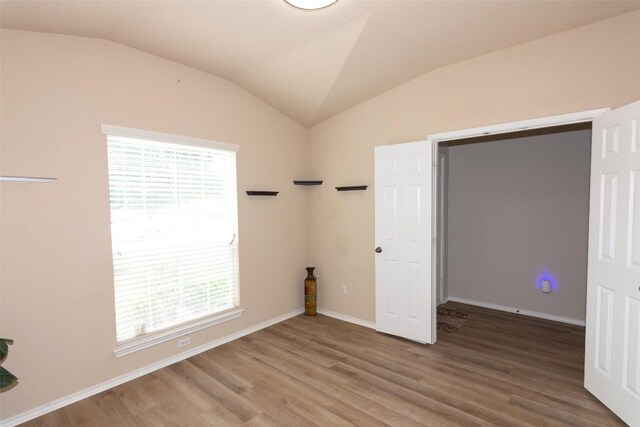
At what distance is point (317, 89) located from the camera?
356 centimetres

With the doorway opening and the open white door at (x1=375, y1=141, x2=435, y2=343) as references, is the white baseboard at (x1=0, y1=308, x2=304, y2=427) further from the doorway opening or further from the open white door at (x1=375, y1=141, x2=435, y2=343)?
the doorway opening

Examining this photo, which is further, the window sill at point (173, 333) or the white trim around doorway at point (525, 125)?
the window sill at point (173, 333)

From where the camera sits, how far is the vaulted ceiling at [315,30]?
2.26m

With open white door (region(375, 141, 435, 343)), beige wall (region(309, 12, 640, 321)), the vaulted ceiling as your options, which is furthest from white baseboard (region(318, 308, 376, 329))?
the vaulted ceiling

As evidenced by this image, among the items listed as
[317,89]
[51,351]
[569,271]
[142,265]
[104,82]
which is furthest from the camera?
[569,271]

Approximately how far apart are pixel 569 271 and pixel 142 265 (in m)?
4.89

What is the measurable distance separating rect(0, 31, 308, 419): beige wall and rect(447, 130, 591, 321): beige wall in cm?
380

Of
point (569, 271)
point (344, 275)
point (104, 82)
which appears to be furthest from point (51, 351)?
point (569, 271)

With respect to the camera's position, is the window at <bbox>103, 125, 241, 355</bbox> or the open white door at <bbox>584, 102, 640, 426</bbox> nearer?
the open white door at <bbox>584, 102, 640, 426</bbox>

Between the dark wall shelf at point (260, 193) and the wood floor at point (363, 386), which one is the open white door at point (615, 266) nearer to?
the wood floor at point (363, 386)

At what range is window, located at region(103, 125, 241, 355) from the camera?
281cm

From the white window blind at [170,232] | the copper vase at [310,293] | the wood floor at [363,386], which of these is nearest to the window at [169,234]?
the white window blind at [170,232]

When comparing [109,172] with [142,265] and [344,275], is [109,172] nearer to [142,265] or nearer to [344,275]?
[142,265]

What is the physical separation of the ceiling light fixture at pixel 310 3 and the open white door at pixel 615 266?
6.87 ft
